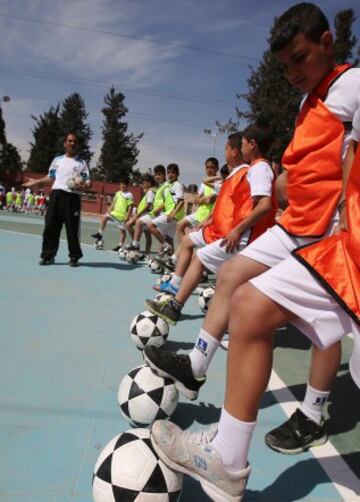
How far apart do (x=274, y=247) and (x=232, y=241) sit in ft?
4.59

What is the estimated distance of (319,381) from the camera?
247 centimetres

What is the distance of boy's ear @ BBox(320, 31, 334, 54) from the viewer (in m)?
2.11

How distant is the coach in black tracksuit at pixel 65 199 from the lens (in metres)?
7.73

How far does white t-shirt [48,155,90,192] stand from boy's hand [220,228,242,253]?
455cm

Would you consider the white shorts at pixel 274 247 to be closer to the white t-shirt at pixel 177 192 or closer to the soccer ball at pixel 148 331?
the soccer ball at pixel 148 331

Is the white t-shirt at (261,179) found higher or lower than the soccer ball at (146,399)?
higher

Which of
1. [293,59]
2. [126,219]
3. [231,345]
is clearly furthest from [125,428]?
[126,219]

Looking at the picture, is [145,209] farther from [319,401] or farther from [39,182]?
[319,401]

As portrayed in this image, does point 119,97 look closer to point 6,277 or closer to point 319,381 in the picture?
point 6,277

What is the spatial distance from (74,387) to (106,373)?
0.34 meters

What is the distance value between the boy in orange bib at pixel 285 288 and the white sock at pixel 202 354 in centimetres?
1

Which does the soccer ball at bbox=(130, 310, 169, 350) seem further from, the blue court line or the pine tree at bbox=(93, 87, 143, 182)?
the pine tree at bbox=(93, 87, 143, 182)

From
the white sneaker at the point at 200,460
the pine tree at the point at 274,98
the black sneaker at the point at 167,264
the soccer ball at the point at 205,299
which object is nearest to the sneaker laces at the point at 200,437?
the white sneaker at the point at 200,460

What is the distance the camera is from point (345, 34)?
34812 mm
